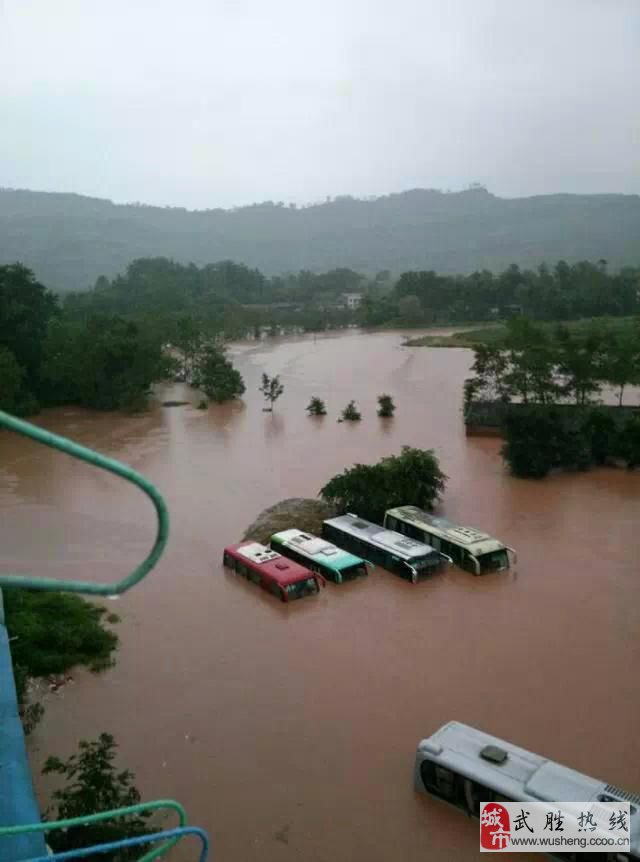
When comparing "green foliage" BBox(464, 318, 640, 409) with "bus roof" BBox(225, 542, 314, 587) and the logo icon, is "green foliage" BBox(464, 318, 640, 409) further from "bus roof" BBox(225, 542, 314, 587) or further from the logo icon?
the logo icon

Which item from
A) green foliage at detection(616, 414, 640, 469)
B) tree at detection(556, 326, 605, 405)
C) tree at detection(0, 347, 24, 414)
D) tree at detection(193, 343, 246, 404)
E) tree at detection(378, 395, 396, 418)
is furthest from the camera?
tree at detection(193, 343, 246, 404)

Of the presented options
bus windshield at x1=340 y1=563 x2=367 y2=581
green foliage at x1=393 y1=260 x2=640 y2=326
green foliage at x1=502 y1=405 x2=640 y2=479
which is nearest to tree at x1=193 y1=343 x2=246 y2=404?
green foliage at x1=502 y1=405 x2=640 y2=479

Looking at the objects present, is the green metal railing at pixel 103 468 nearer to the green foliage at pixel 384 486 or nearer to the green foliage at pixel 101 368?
the green foliage at pixel 384 486

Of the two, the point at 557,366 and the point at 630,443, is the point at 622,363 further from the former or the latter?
the point at 630,443

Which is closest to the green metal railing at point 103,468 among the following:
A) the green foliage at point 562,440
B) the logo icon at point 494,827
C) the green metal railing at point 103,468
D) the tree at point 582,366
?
the green metal railing at point 103,468

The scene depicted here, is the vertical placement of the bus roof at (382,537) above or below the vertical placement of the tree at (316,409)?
below

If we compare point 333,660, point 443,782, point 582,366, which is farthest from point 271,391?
point 443,782
